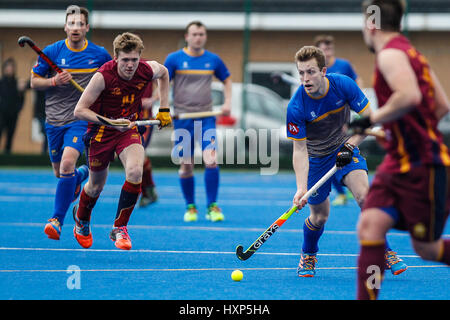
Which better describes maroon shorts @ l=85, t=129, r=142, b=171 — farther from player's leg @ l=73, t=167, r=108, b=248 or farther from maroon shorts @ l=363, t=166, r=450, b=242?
maroon shorts @ l=363, t=166, r=450, b=242

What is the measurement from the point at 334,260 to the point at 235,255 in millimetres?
790

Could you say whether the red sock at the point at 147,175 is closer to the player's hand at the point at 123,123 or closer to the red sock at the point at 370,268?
the player's hand at the point at 123,123

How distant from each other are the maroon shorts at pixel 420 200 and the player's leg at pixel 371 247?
0.16ft

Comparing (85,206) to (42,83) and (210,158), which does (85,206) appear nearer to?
(42,83)

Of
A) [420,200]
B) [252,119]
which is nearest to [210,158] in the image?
[420,200]

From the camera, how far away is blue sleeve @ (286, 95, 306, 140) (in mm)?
5504

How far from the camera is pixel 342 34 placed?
16.5 m

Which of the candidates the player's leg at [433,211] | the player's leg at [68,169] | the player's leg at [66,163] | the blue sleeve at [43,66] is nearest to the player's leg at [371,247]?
the player's leg at [433,211]

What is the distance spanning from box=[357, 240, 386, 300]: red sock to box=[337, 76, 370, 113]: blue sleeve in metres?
1.86

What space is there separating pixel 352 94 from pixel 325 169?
0.56m

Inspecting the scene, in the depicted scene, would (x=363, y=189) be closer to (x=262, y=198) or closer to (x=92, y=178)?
(x=92, y=178)

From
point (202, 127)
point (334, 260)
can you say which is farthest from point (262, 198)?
point (334, 260)

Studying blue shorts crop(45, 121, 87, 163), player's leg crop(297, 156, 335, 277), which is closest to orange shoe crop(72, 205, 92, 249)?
blue shorts crop(45, 121, 87, 163)
